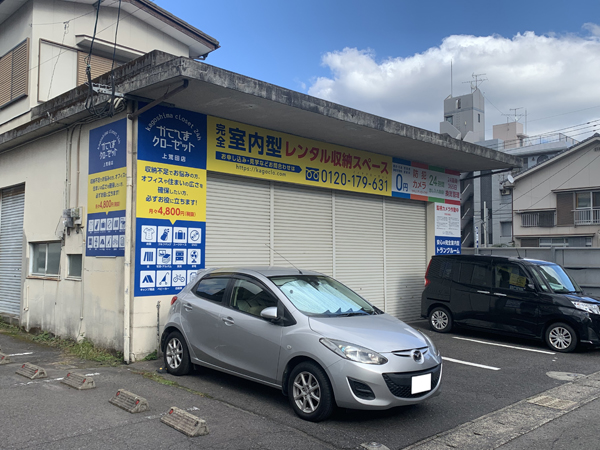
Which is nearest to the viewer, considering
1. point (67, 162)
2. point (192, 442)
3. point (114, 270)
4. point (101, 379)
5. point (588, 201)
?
point (192, 442)

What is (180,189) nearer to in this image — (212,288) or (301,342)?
(212,288)

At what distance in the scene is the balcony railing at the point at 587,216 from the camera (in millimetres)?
32219

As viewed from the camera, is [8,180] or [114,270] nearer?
[114,270]

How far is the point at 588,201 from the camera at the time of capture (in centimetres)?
3294

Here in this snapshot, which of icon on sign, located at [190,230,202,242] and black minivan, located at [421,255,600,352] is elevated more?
icon on sign, located at [190,230,202,242]

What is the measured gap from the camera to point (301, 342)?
206 inches

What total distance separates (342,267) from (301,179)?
2.39 meters

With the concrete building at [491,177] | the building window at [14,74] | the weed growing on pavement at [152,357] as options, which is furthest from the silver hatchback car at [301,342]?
the concrete building at [491,177]

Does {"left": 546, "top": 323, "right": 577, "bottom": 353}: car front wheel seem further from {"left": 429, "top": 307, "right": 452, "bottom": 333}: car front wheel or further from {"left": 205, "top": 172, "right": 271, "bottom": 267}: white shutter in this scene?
{"left": 205, "top": 172, "right": 271, "bottom": 267}: white shutter

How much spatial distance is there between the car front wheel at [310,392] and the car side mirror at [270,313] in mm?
608

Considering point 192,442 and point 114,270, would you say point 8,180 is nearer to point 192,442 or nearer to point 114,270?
point 114,270

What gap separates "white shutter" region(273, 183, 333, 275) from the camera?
10.5m

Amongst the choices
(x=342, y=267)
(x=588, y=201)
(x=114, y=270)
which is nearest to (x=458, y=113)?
(x=588, y=201)

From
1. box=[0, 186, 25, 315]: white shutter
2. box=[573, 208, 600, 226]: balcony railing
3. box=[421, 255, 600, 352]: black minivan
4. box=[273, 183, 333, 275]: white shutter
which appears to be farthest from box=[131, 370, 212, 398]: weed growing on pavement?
box=[573, 208, 600, 226]: balcony railing
